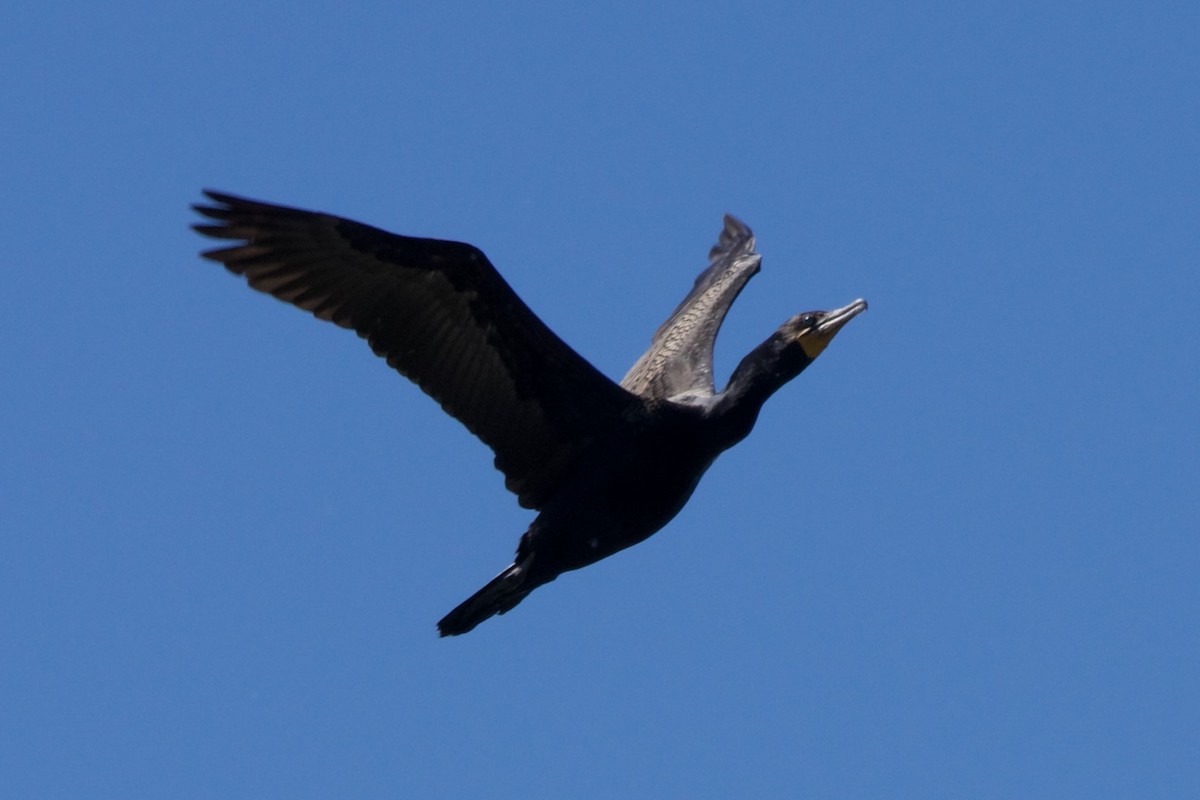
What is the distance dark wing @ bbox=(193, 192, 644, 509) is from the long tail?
592 mm

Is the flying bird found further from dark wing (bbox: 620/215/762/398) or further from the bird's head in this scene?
dark wing (bbox: 620/215/762/398)

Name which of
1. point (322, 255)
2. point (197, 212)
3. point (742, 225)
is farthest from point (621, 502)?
point (742, 225)

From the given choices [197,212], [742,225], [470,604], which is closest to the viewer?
[197,212]

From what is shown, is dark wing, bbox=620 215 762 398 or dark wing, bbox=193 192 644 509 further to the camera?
dark wing, bbox=620 215 762 398

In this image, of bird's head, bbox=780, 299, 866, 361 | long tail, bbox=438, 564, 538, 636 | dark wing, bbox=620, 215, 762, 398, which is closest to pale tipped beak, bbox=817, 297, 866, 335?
bird's head, bbox=780, 299, 866, 361

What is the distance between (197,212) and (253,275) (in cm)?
54

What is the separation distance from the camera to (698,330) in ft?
51.5

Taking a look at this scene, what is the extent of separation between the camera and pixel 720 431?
42.0 ft

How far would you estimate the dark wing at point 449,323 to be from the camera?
12320 millimetres

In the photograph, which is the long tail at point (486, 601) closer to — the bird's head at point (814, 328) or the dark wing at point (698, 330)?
the dark wing at point (698, 330)

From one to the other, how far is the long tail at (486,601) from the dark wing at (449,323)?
0.59m

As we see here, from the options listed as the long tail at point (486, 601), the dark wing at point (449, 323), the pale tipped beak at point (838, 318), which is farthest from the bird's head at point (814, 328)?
the long tail at point (486, 601)

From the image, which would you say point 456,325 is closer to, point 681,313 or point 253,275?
point 253,275

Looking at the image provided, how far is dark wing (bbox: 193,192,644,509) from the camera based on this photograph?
1232 cm
